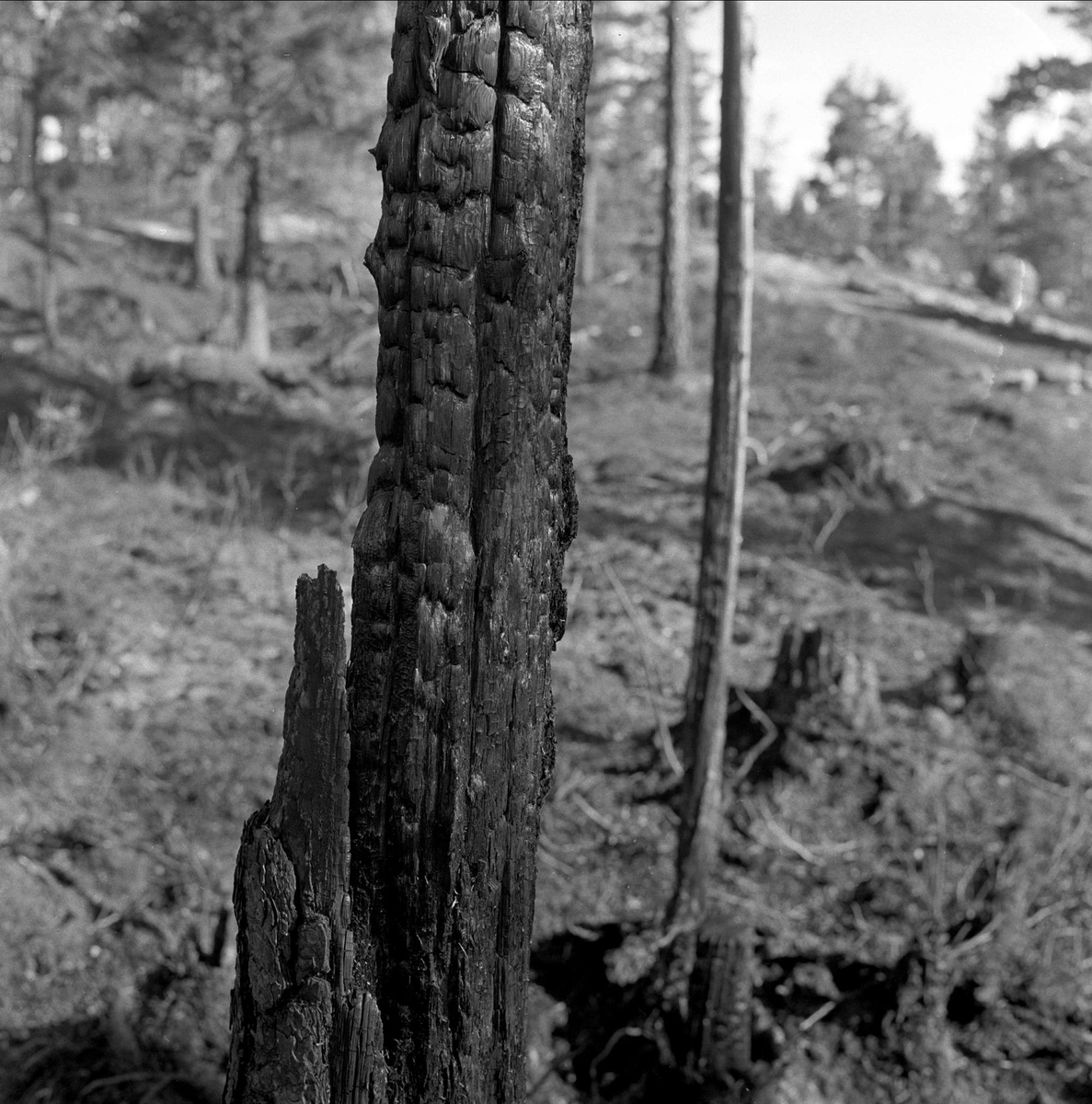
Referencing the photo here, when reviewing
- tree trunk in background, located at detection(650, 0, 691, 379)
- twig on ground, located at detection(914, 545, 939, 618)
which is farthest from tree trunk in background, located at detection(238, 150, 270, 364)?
twig on ground, located at detection(914, 545, 939, 618)

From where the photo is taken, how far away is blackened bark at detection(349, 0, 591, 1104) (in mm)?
2133

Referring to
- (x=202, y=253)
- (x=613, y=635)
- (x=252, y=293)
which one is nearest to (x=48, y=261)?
(x=252, y=293)

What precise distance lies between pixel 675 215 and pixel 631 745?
10.4 metres

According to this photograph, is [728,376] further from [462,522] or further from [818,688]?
[462,522]

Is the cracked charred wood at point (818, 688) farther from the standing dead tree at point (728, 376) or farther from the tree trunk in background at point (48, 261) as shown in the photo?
the tree trunk in background at point (48, 261)

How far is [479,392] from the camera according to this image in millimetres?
2195

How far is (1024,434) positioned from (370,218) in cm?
1230

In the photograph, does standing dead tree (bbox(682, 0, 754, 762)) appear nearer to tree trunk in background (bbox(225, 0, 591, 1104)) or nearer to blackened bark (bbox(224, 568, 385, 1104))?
tree trunk in background (bbox(225, 0, 591, 1104))

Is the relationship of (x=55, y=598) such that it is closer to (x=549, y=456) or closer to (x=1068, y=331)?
(x=549, y=456)

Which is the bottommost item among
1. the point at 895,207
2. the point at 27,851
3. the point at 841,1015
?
the point at 841,1015

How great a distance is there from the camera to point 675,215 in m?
15.7

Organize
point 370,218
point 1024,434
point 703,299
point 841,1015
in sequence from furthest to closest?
point 703,299 < point 370,218 < point 1024,434 < point 841,1015

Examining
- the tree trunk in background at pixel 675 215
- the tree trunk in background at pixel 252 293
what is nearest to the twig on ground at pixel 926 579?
the tree trunk in background at pixel 675 215

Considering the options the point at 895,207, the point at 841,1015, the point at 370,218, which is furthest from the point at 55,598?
the point at 895,207
